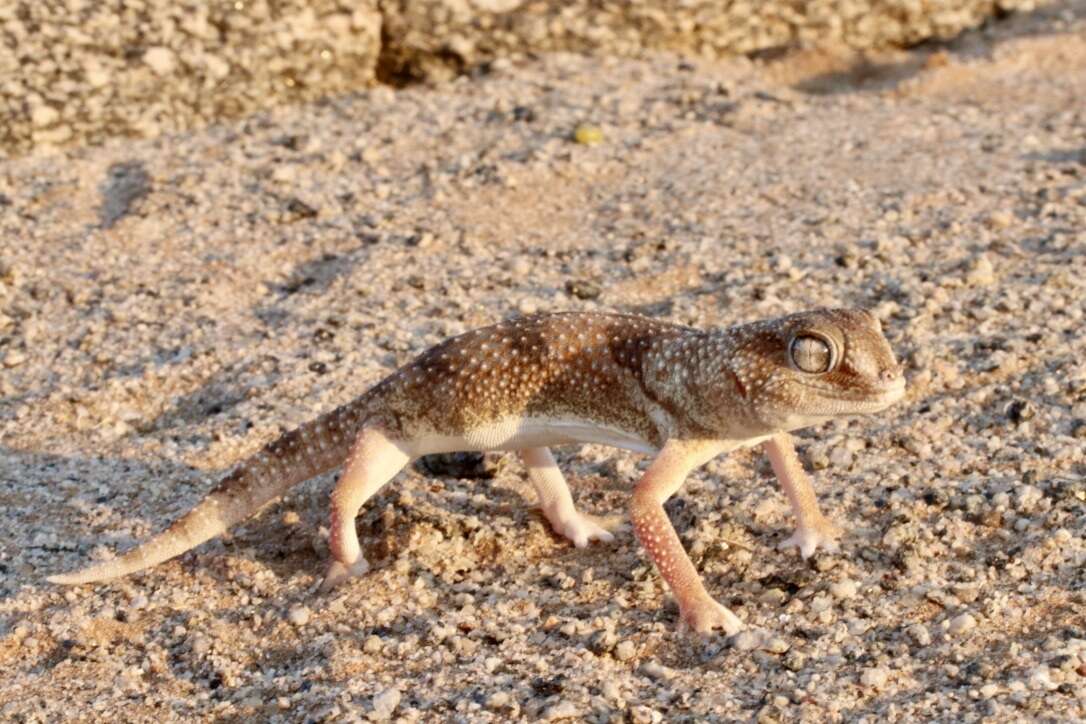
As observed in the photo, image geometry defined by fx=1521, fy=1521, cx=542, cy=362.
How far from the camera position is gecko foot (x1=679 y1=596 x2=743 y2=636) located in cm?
518

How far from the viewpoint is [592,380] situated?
219 inches

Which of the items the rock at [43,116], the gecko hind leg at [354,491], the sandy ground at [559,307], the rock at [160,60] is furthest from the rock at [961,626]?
the rock at [43,116]

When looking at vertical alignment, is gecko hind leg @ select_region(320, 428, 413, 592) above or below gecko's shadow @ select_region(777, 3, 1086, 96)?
below

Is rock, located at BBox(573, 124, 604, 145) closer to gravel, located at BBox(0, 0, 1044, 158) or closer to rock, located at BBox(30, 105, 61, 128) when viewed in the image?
gravel, located at BBox(0, 0, 1044, 158)

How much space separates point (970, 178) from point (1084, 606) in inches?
164

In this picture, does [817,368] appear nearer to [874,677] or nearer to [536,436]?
[874,677]

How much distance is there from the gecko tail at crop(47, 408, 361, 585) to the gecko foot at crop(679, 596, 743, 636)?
1548mm

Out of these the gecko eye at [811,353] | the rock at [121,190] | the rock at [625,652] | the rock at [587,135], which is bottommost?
the rock at [121,190]

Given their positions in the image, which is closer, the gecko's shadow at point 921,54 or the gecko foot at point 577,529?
the gecko foot at point 577,529

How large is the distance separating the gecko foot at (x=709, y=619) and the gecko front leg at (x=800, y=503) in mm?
570

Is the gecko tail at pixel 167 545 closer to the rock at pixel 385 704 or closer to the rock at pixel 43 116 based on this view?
the rock at pixel 385 704

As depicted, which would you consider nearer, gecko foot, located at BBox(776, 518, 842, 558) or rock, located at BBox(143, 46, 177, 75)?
gecko foot, located at BBox(776, 518, 842, 558)

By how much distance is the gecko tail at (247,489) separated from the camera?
569 cm

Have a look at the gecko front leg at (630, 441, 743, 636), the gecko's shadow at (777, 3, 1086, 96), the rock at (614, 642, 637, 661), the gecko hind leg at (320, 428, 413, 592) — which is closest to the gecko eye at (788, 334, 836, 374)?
the gecko front leg at (630, 441, 743, 636)
